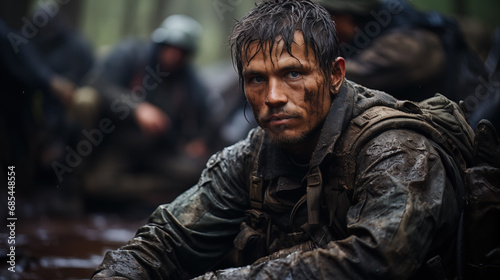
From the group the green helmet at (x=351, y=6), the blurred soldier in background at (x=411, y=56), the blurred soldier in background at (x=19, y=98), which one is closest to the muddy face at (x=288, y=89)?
the blurred soldier in background at (x=411, y=56)

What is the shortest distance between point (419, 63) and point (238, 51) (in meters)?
3.23

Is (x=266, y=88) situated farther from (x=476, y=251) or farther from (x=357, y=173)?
(x=476, y=251)

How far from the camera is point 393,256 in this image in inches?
76.5

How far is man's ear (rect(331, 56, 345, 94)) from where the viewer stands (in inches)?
99.7

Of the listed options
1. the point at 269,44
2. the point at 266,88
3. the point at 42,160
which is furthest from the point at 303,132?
the point at 42,160

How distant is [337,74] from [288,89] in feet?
0.98

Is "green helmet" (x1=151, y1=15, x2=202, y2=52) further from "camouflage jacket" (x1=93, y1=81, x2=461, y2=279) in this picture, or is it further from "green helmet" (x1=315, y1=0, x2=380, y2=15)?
"camouflage jacket" (x1=93, y1=81, x2=461, y2=279)

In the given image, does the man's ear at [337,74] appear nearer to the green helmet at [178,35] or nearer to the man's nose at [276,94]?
the man's nose at [276,94]

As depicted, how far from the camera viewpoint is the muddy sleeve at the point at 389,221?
1.96 meters

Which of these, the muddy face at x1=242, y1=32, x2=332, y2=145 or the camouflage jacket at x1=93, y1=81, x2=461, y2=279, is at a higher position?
the muddy face at x1=242, y1=32, x2=332, y2=145

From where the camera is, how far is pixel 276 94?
2379 mm

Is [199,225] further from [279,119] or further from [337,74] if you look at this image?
[337,74]

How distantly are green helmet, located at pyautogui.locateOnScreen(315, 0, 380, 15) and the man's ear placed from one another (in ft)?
10.4

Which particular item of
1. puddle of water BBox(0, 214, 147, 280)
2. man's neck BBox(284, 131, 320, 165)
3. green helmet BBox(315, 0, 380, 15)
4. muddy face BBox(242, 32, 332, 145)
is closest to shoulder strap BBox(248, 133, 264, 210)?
man's neck BBox(284, 131, 320, 165)
